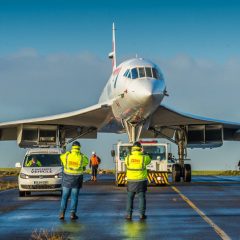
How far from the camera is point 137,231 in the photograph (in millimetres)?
11828

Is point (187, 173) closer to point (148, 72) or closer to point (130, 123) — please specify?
point (130, 123)

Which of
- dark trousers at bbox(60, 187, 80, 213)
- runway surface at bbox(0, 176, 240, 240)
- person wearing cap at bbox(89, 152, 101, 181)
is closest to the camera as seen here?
runway surface at bbox(0, 176, 240, 240)

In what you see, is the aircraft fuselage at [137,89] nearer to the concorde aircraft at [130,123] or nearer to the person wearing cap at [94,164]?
the concorde aircraft at [130,123]

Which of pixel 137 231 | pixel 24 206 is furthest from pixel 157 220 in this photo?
pixel 24 206

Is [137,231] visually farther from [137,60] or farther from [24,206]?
[137,60]

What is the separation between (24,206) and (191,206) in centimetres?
442

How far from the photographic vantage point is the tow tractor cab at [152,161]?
29.0 metres

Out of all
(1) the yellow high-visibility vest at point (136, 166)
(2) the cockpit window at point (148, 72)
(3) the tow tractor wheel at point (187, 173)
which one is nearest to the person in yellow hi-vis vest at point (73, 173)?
(1) the yellow high-visibility vest at point (136, 166)

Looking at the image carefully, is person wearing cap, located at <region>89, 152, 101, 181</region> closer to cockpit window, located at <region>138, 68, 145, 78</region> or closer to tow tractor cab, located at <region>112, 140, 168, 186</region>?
tow tractor cab, located at <region>112, 140, 168, 186</region>

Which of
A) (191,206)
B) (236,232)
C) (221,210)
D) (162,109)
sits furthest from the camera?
(162,109)

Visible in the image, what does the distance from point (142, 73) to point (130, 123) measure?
3.52m

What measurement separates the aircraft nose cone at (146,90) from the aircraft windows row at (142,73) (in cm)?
42

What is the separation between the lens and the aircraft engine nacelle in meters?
36.8

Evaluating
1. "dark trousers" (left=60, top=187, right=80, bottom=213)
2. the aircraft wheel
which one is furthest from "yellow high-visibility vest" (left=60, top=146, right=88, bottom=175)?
the aircraft wheel
